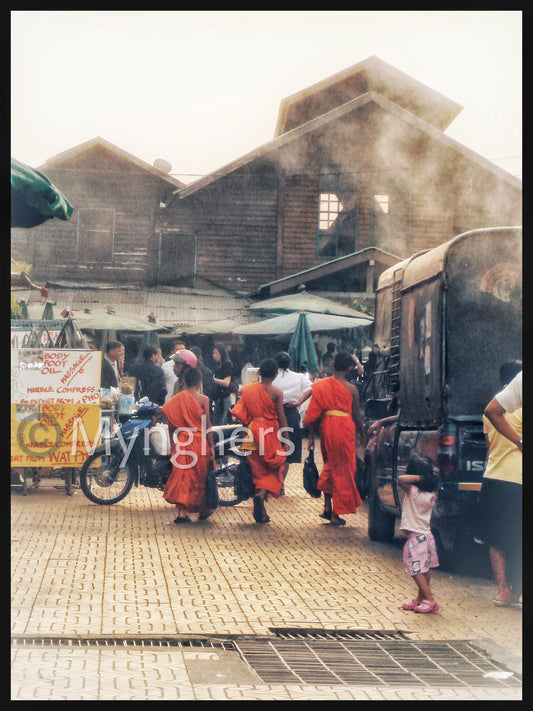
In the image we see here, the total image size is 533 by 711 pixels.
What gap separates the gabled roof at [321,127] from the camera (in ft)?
55.8

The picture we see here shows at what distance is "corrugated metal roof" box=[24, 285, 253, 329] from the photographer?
671 inches

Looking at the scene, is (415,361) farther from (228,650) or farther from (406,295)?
(228,650)

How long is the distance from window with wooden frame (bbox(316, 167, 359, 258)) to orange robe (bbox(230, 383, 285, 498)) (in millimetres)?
10477

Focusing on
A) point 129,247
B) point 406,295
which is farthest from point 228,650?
point 129,247

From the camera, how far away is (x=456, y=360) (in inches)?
305

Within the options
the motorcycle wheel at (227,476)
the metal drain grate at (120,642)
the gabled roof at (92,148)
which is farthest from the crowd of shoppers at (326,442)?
the gabled roof at (92,148)

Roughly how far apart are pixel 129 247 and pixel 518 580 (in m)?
13.3

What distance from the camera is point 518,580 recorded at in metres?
6.58

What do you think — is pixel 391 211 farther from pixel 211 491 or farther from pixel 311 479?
pixel 211 491

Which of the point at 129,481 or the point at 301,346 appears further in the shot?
the point at 301,346

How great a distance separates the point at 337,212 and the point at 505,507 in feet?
47.4

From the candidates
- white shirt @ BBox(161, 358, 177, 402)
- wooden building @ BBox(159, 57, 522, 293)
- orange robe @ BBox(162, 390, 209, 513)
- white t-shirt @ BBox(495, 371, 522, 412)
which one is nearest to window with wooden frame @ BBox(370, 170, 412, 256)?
wooden building @ BBox(159, 57, 522, 293)

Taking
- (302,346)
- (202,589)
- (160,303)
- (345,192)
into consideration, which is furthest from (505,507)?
(345,192)

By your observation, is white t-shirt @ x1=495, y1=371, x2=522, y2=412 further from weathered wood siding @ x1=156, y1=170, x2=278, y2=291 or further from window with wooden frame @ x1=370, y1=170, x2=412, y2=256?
weathered wood siding @ x1=156, y1=170, x2=278, y2=291
